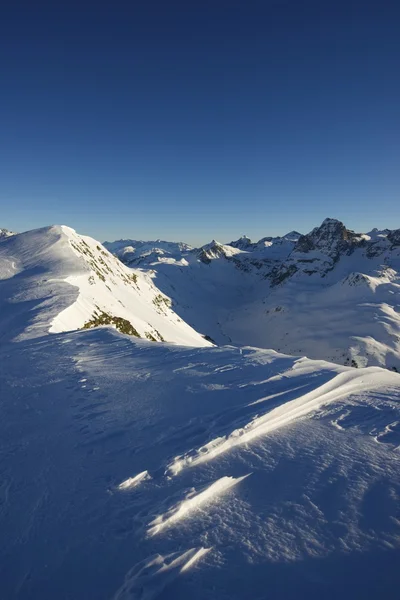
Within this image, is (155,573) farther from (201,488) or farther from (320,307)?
(320,307)

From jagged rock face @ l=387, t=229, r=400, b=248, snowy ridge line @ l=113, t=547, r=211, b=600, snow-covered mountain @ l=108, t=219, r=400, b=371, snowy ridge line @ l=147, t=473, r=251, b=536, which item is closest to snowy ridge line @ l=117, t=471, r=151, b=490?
snowy ridge line @ l=147, t=473, r=251, b=536

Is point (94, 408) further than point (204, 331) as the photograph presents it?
No

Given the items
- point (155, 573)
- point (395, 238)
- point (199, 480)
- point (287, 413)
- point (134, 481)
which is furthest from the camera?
point (395, 238)

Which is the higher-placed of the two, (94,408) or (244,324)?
(94,408)

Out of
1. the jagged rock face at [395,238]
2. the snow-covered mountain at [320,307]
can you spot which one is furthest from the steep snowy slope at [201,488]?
the jagged rock face at [395,238]

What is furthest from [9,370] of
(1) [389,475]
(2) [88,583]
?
(1) [389,475]

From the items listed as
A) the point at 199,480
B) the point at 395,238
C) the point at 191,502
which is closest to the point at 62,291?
the point at 199,480

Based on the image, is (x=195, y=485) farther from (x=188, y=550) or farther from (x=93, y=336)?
(x=93, y=336)

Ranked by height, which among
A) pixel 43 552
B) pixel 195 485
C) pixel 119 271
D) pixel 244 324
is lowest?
pixel 244 324
